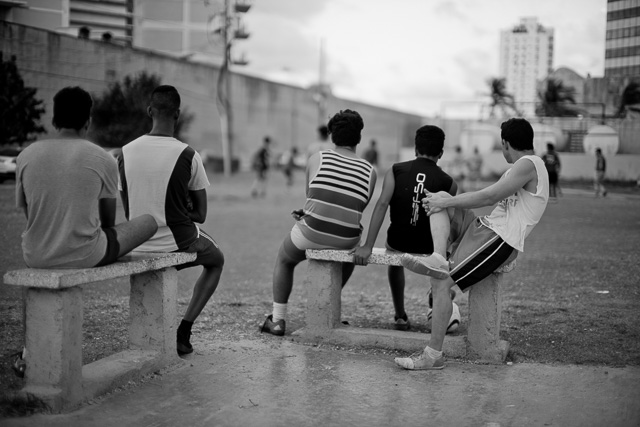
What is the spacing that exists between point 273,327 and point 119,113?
7.56 m

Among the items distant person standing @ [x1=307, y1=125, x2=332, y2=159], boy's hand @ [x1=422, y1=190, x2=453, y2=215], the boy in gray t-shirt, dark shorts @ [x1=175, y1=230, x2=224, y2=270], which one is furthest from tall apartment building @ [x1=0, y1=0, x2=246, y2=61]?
boy's hand @ [x1=422, y1=190, x2=453, y2=215]

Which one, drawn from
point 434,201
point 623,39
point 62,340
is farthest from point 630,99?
point 62,340

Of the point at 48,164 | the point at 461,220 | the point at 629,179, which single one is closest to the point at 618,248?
the point at 629,179

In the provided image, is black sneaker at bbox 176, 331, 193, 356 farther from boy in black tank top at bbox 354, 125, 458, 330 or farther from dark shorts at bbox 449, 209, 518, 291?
dark shorts at bbox 449, 209, 518, 291

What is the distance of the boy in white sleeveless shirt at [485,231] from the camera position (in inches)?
194

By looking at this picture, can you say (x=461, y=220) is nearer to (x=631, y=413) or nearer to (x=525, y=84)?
(x=631, y=413)

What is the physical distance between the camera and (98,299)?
741 centimetres

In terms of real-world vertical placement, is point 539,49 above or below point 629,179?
above

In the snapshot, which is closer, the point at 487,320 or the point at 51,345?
the point at 51,345

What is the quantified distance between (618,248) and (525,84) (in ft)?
49.1

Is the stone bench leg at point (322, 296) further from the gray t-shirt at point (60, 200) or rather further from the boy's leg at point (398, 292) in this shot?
the gray t-shirt at point (60, 200)

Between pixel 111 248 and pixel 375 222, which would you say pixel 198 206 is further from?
pixel 375 222

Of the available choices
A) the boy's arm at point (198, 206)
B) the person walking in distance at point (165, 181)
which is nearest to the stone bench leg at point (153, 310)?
the person walking in distance at point (165, 181)

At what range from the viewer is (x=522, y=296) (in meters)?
7.85
